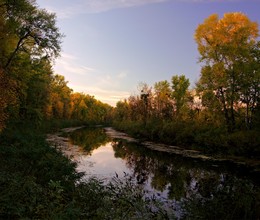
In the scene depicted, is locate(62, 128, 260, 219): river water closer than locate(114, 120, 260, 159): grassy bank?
Yes

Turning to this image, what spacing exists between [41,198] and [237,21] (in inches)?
1361

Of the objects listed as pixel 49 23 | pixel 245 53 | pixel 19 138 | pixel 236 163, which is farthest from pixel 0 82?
pixel 245 53

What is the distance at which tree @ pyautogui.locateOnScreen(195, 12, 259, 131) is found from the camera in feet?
116

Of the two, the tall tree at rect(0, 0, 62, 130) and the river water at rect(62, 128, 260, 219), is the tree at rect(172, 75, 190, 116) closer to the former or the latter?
the river water at rect(62, 128, 260, 219)

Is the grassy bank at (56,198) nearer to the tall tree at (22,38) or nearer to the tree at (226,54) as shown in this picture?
the tall tree at (22,38)

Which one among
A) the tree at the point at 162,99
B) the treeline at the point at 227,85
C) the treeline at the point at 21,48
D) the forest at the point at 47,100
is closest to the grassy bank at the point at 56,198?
the forest at the point at 47,100

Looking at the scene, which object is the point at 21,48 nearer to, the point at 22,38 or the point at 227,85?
the point at 22,38

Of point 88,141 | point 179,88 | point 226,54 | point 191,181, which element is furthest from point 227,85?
point 179,88

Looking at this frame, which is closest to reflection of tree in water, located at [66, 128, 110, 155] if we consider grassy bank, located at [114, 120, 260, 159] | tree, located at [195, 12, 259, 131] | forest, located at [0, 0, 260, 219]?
forest, located at [0, 0, 260, 219]

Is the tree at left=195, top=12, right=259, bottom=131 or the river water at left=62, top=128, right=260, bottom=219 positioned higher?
the tree at left=195, top=12, right=259, bottom=131

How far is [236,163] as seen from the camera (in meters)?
26.0

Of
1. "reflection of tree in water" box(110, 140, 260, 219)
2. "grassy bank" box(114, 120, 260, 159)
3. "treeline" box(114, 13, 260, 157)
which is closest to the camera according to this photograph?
"reflection of tree in water" box(110, 140, 260, 219)

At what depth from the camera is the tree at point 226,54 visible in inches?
1394

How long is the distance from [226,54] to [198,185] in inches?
922
